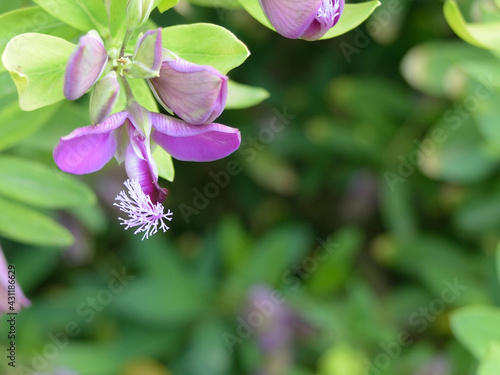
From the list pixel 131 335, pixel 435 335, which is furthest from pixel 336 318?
pixel 131 335

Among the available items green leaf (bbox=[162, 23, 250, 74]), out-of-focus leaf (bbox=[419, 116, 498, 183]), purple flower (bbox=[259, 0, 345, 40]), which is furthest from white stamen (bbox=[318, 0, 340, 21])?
out-of-focus leaf (bbox=[419, 116, 498, 183])

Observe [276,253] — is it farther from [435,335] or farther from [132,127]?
[132,127]

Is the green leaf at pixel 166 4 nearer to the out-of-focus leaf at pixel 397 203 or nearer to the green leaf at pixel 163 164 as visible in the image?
the green leaf at pixel 163 164

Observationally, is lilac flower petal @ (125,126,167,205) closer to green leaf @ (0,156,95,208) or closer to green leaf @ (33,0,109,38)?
green leaf @ (33,0,109,38)

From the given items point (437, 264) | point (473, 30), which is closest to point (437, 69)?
point (437, 264)

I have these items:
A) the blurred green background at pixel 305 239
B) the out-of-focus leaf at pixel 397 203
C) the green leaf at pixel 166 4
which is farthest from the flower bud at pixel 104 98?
the out-of-focus leaf at pixel 397 203

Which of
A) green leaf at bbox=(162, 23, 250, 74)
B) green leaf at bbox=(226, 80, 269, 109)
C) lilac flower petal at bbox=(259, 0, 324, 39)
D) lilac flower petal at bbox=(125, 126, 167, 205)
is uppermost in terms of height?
lilac flower petal at bbox=(259, 0, 324, 39)
